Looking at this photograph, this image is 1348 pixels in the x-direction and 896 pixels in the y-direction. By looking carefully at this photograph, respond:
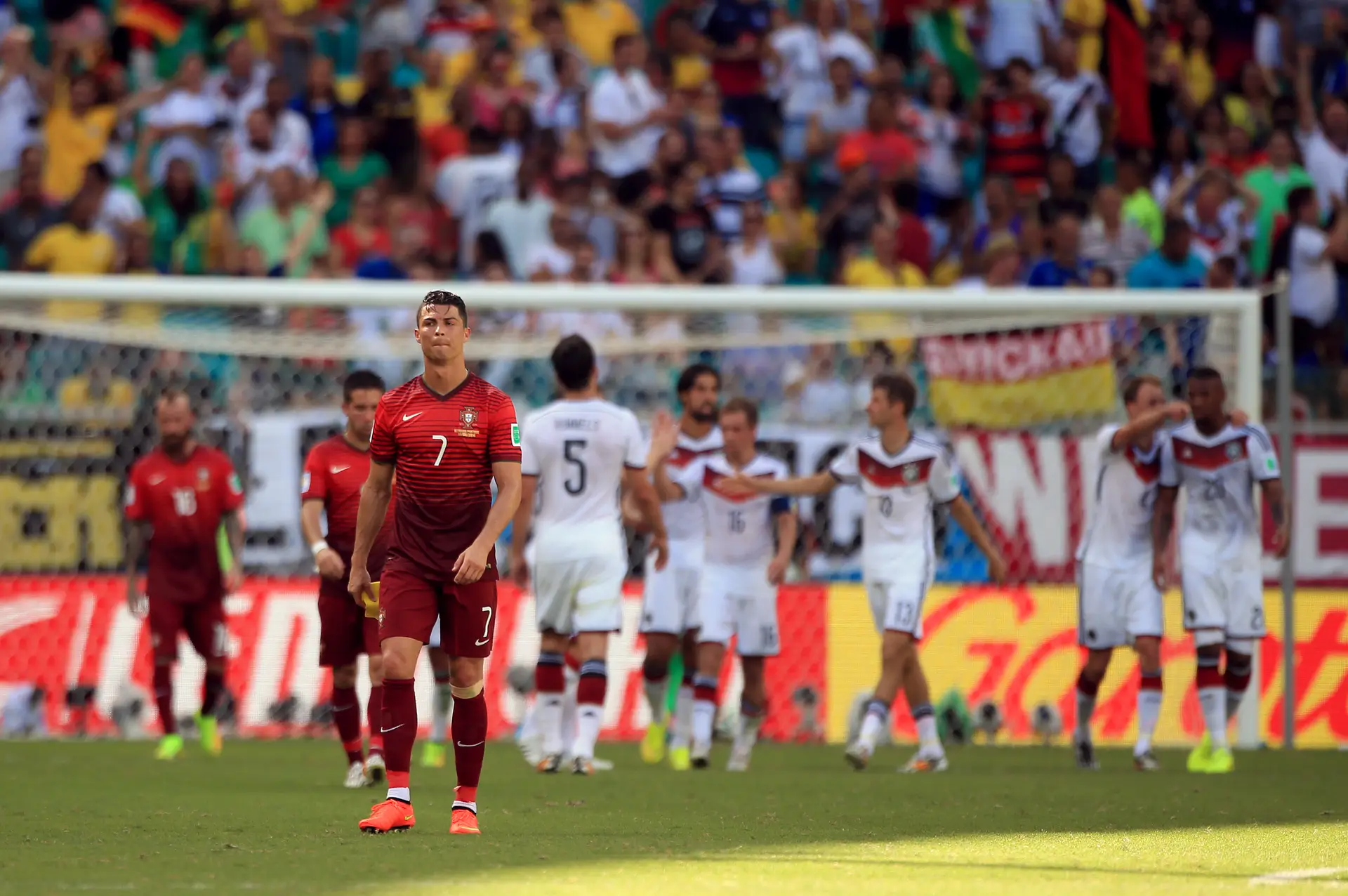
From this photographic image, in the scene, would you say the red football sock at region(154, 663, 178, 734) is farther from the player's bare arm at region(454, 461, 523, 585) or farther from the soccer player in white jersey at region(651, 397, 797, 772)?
the player's bare arm at region(454, 461, 523, 585)

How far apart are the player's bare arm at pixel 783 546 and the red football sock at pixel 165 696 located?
412 centimetres

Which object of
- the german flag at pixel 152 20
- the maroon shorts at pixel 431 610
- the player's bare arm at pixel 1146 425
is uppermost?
the german flag at pixel 152 20

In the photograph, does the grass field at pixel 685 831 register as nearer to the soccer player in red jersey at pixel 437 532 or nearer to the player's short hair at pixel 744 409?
the soccer player in red jersey at pixel 437 532

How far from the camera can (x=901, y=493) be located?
12.3 metres

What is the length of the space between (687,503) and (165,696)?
3746 millimetres

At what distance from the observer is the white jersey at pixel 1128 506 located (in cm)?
1282

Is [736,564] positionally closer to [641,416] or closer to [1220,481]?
[1220,481]

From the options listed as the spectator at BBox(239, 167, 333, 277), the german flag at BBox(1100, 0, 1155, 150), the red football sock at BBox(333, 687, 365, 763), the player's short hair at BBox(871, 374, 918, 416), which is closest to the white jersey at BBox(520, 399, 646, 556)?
the red football sock at BBox(333, 687, 365, 763)

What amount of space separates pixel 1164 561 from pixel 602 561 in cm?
376

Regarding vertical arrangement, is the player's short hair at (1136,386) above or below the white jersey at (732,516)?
above

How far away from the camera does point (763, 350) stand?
16031 mm

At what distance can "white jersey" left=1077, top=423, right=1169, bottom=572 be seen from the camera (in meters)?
12.8

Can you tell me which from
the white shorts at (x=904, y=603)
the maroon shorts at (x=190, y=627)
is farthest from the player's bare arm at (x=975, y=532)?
the maroon shorts at (x=190, y=627)

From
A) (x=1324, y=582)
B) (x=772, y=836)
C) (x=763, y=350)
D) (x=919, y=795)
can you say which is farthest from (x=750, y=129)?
(x=772, y=836)
